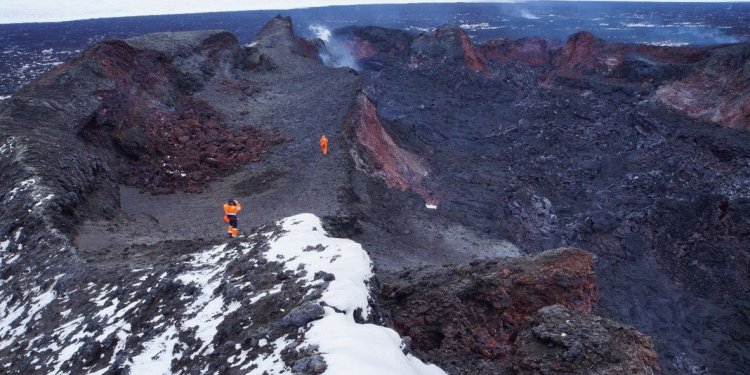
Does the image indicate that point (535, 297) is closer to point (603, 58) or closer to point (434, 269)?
point (434, 269)

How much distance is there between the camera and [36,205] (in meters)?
11.0

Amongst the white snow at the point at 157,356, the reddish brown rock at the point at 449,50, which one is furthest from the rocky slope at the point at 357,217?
the reddish brown rock at the point at 449,50

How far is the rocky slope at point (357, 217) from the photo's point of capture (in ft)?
21.5

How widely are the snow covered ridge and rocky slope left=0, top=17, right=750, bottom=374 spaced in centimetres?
4

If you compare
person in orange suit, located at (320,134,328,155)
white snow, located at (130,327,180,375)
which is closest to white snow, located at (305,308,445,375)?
white snow, located at (130,327,180,375)

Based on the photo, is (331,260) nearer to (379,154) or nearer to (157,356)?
(157,356)

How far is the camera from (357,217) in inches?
564

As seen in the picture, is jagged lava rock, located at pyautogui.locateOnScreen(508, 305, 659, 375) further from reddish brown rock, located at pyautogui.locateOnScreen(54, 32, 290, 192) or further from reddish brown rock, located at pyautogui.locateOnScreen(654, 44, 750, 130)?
reddish brown rock, located at pyautogui.locateOnScreen(654, 44, 750, 130)

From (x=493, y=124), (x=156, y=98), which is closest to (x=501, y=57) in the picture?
(x=493, y=124)

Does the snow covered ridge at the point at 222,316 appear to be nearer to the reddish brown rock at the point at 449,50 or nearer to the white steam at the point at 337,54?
the reddish brown rock at the point at 449,50

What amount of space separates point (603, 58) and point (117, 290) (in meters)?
35.1

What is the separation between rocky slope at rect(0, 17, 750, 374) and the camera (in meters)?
6.55

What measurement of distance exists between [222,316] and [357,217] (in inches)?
319

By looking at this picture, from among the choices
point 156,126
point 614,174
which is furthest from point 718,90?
point 156,126
